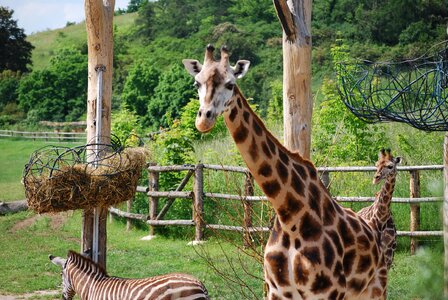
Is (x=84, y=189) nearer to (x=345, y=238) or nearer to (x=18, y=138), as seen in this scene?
(x=345, y=238)

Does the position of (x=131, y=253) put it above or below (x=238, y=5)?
below

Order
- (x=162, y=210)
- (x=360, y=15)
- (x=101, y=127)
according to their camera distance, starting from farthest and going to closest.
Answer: (x=360, y=15) < (x=162, y=210) < (x=101, y=127)

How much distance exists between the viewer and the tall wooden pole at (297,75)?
239 inches

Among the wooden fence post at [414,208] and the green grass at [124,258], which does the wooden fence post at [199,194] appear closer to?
the green grass at [124,258]

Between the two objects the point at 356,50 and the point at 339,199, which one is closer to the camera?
the point at 339,199

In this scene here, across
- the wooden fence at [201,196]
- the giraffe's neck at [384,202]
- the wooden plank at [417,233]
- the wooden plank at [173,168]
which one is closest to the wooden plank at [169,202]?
the wooden fence at [201,196]

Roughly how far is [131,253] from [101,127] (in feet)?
17.2

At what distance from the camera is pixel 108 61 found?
7.56 m

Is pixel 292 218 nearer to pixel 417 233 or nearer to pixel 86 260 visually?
pixel 86 260

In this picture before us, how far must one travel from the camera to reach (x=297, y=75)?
612 cm

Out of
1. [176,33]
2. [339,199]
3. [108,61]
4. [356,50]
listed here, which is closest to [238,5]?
[176,33]

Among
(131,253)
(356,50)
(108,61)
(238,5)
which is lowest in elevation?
(131,253)

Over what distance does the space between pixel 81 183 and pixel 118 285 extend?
3.12 feet

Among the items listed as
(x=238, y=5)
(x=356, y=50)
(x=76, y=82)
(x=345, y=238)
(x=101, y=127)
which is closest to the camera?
(x=345, y=238)
